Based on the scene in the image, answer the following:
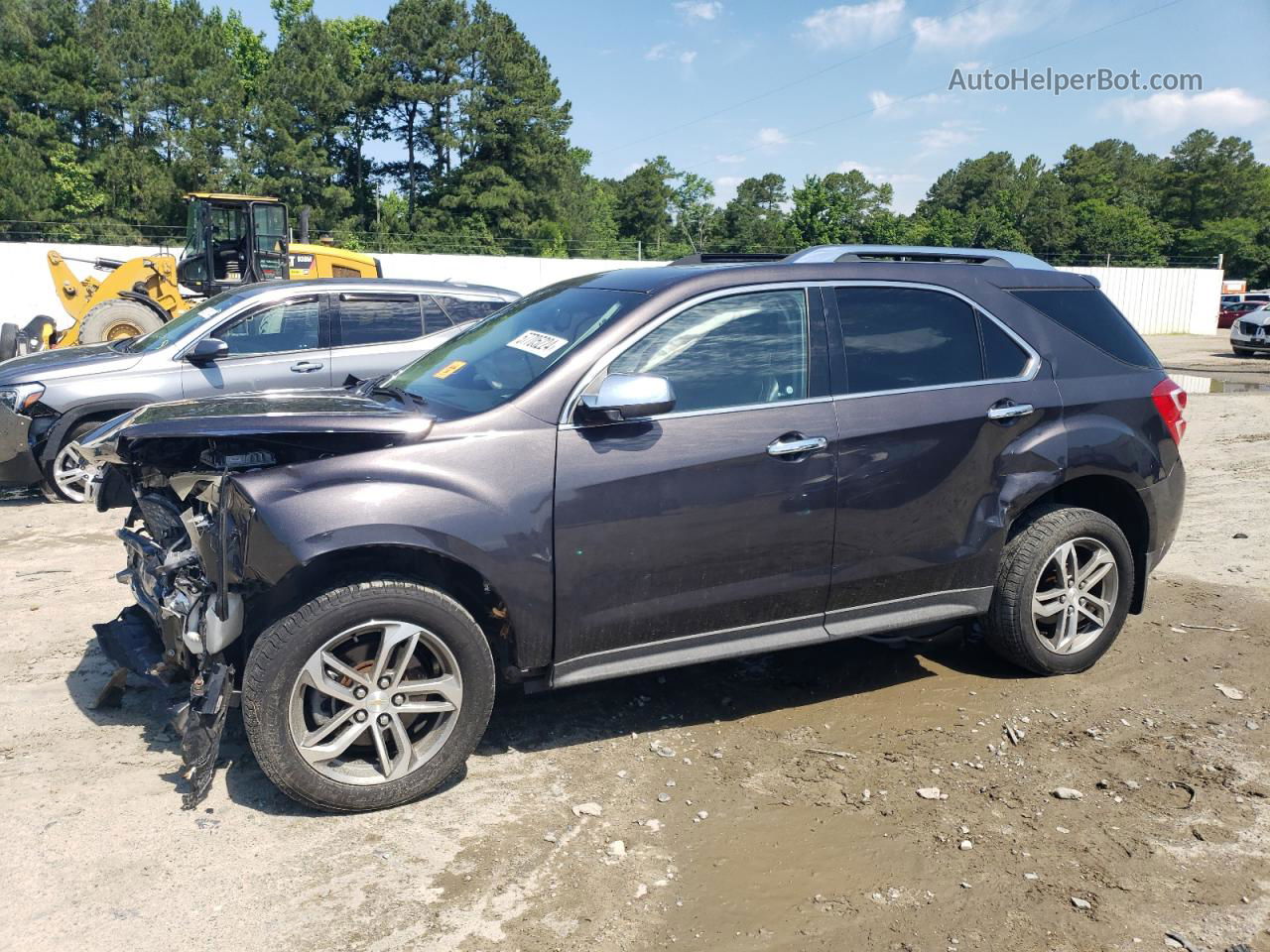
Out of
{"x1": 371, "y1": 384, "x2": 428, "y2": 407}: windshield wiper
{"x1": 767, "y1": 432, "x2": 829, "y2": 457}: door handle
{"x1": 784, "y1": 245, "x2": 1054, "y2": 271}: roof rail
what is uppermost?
{"x1": 784, "y1": 245, "x2": 1054, "y2": 271}: roof rail

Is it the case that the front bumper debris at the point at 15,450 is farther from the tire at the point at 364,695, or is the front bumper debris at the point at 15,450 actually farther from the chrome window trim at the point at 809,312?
the chrome window trim at the point at 809,312

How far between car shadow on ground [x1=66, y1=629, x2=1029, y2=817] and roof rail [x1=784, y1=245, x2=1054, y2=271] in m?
1.99

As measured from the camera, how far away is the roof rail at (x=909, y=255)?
467cm

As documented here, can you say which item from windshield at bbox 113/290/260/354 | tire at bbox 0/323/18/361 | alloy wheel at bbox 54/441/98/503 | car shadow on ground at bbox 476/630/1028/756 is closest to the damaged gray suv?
car shadow on ground at bbox 476/630/1028/756

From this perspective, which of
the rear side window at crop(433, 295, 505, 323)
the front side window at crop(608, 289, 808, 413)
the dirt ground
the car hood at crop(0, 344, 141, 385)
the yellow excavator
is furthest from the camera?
the yellow excavator

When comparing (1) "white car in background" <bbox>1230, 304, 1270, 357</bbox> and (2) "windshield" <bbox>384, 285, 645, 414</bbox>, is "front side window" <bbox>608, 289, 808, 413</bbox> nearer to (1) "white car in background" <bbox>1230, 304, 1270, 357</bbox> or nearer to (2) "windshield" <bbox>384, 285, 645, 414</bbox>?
(2) "windshield" <bbox>384, 285, 645, 414</bbox>

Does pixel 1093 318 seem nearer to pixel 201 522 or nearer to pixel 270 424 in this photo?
pixel 270 424

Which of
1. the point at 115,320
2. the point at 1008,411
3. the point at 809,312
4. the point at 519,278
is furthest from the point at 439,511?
the point at 519,278

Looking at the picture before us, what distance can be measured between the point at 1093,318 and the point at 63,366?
298 inches

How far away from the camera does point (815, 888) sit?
3238mm

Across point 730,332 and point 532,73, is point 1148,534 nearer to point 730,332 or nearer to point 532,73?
point 730,332

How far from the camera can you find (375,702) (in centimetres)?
356

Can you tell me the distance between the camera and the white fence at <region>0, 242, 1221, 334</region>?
Answer: 2492 cm

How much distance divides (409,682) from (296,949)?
3.16 feet
